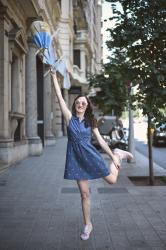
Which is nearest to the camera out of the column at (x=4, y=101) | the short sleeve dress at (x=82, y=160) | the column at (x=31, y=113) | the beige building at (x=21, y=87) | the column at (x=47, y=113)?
the short sleeve dress at (x=82, y=160)

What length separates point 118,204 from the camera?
8258 mm

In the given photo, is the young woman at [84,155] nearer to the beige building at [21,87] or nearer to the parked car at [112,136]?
the beige building at [21,87]

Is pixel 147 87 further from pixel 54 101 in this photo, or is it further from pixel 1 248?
pixel 54 101

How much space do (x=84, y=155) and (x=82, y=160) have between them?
67 millimetres

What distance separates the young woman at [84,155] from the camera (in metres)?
5.54

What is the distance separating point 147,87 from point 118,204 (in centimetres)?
332

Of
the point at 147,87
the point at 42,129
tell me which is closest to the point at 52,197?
the point at 147,87

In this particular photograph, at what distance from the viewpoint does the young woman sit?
554 cm

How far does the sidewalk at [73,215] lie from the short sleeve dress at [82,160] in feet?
2.81

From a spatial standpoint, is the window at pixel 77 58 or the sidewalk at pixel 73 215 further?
the window at pixel 77 58

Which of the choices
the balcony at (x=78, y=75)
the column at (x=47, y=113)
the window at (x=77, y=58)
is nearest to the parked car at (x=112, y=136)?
the column at (x=47, y=113)

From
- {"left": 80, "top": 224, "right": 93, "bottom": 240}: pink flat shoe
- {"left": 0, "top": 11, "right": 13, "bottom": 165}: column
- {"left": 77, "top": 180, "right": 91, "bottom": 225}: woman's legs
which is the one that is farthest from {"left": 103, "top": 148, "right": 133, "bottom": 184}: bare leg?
{"left": 0, "top": 11, "right": 13, "bottom": 165}: column

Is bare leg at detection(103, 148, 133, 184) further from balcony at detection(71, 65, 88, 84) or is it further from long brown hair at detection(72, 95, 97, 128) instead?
balcony at detection(71, 65, 88, 84)

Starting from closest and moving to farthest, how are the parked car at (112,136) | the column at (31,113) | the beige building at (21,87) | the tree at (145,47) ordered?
1. the tree at (145,47)
2. the beige building at (21,87)
3. the column at (31,113)
4. the parked car at (112,136)
